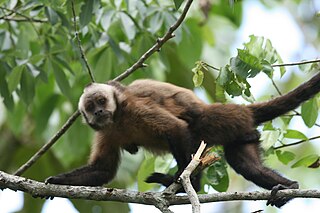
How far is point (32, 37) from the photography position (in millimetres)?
7871

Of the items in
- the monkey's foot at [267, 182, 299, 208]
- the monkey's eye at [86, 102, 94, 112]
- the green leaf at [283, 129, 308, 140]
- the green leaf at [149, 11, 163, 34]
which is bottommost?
the monkey's foot at [267, 182, 299, 208]

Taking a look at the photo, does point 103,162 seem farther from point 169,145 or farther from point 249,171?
point 249,171

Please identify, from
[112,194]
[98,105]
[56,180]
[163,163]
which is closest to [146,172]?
[163,163]

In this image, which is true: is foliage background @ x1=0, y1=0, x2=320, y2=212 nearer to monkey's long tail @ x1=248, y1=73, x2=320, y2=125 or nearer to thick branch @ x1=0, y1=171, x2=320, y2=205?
monkey's long tail @ x1=248, y1=73, x2=320, y2=125

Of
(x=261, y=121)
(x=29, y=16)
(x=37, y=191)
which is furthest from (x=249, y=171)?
(x=29, y=16)

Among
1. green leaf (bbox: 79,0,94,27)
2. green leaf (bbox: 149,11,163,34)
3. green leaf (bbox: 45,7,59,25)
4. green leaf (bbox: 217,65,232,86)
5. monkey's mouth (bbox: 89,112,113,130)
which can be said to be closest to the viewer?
green leaf (bbox: 217,65,232,86)

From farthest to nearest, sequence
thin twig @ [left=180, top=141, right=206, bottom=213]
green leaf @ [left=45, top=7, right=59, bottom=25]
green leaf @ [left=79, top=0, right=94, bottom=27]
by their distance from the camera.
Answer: green leaf @ [left=45, top=7, right=59, bottom=25]
green leaf @ [left=79, top=0, right=94, bottom=27]
thin twig @ [left=180, top=141, right=206, bottom=213]

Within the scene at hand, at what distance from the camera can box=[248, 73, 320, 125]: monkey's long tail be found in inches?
252

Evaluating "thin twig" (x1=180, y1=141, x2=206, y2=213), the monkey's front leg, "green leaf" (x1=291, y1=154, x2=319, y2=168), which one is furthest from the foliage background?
"thin twig" (x1=180, y1=141, x2=206, y2=213)

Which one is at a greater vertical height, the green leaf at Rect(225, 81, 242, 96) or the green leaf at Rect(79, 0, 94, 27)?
the green leaf at Rect(79, 0, 94, 27)

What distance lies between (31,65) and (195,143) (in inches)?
70.2

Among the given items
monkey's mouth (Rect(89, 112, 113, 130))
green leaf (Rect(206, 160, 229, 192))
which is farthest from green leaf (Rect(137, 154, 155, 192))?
green leaf (Rect(206, 160, 229, 192))

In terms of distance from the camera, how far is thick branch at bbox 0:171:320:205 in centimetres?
516

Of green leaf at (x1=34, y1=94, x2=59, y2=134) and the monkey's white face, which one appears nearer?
the monkey's white face
